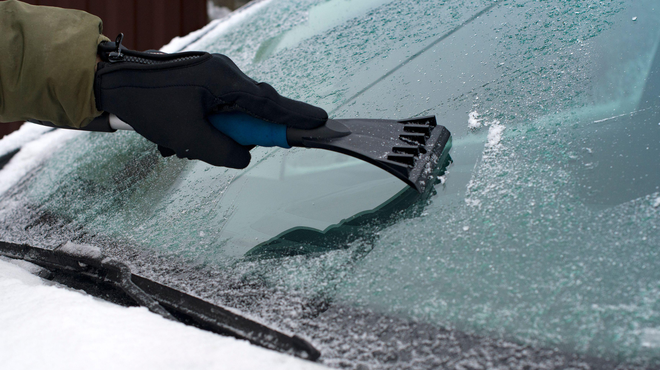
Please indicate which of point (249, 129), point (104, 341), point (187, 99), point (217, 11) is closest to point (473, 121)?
point (249, 129)

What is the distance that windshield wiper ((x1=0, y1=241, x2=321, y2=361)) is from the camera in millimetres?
683

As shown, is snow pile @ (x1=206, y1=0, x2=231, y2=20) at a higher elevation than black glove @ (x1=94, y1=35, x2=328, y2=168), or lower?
lower

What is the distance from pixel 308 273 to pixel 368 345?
18cm

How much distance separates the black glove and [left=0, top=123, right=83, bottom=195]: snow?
699 mm

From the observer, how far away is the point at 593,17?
3.55ft

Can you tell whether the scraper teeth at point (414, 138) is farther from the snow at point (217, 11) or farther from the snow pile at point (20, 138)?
the snow at point (217, 11)

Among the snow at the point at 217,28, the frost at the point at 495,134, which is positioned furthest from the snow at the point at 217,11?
the frost at the point at 495,134

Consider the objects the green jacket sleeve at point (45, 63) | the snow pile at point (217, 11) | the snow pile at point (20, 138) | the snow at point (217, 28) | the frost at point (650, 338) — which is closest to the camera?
the frost at point (650, 338)

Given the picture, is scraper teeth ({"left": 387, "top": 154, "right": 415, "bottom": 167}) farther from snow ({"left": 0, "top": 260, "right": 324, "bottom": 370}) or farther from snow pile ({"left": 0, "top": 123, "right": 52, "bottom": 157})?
snow pile ({"left": 0, "top": 123, "right": 52, "bottom": 157})

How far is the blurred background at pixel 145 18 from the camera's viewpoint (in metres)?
3.40

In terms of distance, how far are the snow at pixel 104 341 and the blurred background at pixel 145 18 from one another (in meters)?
2.98

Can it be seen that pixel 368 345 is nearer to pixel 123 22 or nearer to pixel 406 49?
pixel 406 49

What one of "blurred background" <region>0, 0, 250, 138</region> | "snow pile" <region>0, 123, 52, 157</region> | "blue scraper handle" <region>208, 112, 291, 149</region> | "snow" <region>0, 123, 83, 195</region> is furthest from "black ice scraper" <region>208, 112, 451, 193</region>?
"blurred background" <region>0, 0, 250, 138</region>

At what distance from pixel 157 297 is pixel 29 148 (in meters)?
1.21
